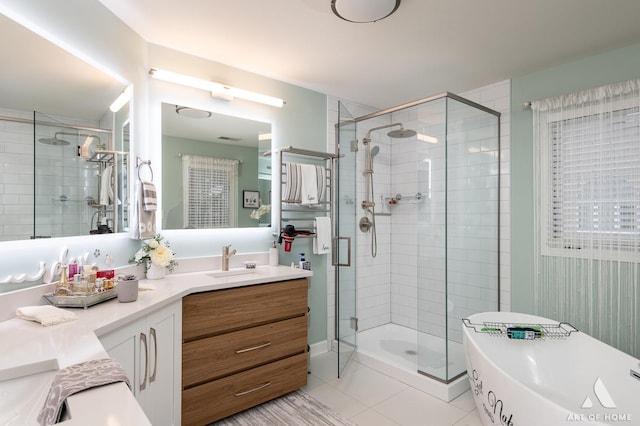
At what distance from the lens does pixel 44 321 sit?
134 cm

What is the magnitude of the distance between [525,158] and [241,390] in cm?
283

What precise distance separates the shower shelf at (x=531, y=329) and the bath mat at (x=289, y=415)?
1.03 metres

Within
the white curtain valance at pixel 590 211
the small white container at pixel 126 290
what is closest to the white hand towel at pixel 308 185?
the small white container at pixel 126 290

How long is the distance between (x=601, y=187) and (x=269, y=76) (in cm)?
268

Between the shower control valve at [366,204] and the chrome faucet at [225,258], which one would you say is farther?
the shower control valve at [366,204]

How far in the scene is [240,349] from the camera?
222cm

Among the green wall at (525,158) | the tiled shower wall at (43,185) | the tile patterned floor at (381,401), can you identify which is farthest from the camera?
the green wall at (525,158)

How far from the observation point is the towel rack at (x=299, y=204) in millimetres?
2977

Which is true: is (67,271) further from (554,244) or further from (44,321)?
(554,244)

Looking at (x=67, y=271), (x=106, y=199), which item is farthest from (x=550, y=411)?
(x=106, y=199)

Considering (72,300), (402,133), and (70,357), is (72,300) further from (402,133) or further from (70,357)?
(402,133)

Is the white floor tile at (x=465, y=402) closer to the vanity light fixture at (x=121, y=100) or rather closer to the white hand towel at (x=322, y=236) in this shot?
the white hand towel at (x=322, y=236)

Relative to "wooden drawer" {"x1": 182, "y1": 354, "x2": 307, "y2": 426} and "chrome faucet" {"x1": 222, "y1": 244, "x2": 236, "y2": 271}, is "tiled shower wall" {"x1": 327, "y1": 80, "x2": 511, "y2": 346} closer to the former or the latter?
"wooden drawer" {"x1": 182, "y1": 354, "x2": 307, "y2": 426}

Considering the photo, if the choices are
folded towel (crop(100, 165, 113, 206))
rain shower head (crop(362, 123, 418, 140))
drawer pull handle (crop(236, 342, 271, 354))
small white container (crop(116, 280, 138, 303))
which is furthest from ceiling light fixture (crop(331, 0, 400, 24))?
drawer pull handle (crop(236, 342, 271, 354))
